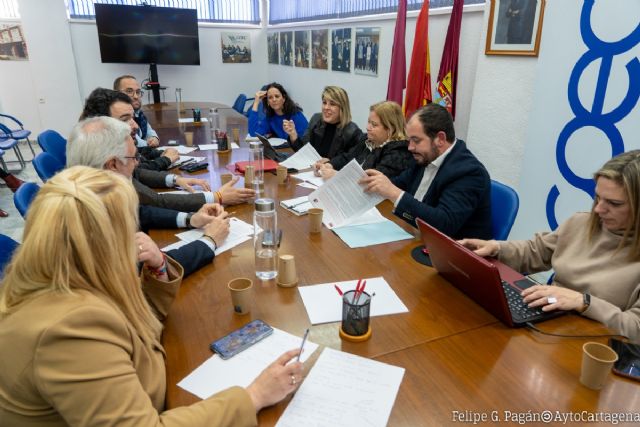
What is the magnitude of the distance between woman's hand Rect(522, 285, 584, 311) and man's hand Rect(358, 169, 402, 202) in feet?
2.32

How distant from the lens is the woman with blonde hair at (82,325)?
0.69m

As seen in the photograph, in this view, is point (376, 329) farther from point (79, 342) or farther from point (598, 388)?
point (79, 342)

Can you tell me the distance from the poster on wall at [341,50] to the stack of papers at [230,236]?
3.50 meters

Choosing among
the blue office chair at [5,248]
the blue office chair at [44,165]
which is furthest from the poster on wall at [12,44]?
the blue office chair at [5,248]

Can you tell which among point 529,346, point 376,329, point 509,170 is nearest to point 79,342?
point 376,329

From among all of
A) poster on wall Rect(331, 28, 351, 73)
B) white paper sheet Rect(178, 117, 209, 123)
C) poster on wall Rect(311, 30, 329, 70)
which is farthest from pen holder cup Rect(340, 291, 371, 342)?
poster on wall Rect(311, 30, 329, 70)

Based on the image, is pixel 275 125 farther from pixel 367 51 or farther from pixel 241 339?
pixel 241 339

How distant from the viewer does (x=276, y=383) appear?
0.89m

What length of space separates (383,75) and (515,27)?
1630mm

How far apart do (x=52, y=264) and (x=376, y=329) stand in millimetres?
793

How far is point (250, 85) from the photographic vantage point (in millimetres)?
7578

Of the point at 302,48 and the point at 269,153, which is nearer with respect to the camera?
the point at 269,153

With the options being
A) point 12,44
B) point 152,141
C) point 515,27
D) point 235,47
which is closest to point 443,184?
point 515,27

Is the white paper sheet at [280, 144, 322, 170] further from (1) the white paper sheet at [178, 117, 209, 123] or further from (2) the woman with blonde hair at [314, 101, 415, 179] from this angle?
(1) the white paper sheet at [178, 117, 209, 123]
